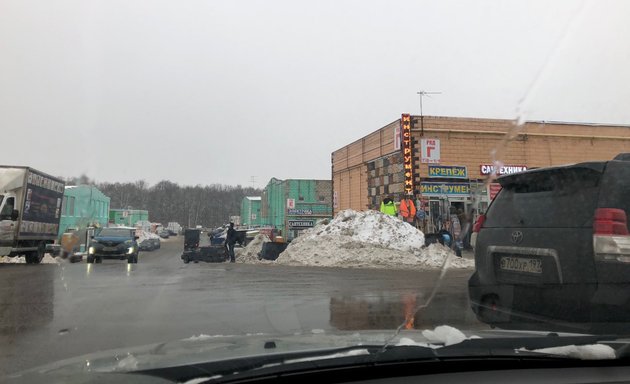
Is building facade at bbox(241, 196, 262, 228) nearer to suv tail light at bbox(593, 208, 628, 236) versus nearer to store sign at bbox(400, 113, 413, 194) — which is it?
store sign at bbox(400, 113, 413, 194)

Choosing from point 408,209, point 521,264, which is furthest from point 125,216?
point 521,264

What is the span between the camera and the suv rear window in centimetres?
443

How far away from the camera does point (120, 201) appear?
28703 millimetres

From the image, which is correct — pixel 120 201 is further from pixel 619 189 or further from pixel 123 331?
pixel 619 189

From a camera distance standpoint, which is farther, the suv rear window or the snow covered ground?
the snow covered ground

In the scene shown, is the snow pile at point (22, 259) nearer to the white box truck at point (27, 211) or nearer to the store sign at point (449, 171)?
the white box truck at point (27, 211)

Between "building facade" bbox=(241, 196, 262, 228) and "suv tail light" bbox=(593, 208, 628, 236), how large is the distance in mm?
52524

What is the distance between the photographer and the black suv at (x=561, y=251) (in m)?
4.22

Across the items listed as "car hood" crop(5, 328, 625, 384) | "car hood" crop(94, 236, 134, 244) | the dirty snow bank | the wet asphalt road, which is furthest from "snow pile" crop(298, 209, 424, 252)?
"car hood" crop(5, 328, 625, 384)

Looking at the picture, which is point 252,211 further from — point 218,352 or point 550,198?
point 218,352

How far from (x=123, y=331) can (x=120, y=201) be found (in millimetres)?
24239

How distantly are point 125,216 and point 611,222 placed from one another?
35164 mm

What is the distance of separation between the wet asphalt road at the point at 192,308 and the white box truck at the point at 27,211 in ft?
19.6

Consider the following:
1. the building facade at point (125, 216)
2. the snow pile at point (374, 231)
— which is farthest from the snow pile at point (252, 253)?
the building facade at point (125, 216)
